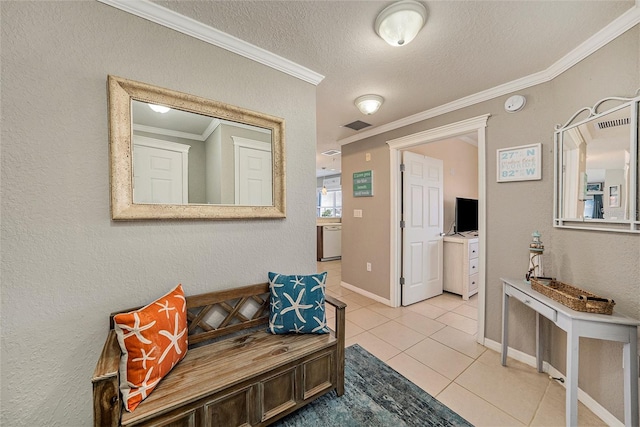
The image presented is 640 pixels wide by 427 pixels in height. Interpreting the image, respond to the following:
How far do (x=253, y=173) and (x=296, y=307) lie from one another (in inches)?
38.0

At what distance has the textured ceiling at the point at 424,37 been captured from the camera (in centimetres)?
128

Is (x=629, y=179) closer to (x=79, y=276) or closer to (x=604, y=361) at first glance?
(x=604, y=361)

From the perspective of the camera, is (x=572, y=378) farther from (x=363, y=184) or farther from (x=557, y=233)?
(x=363, y=184)

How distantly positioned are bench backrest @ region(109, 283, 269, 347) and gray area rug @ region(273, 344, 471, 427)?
2.03 ft

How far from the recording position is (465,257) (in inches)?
131

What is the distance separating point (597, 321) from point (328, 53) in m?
2.22

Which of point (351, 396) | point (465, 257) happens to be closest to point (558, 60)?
point (465, 257)

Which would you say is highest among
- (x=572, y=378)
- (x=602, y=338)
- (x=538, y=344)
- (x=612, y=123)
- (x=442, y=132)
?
(x=442, y=132)

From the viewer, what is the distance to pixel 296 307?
156cm

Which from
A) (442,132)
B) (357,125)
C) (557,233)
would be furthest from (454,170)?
(557,233)

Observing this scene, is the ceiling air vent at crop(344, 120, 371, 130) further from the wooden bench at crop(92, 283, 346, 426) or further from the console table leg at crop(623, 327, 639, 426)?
the console table leg at crop(623, 327, 639, 426)

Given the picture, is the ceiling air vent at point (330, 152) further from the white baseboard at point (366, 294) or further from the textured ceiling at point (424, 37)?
the white baseboard at point (366, 294)

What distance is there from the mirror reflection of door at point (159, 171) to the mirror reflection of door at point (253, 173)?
1.03ft

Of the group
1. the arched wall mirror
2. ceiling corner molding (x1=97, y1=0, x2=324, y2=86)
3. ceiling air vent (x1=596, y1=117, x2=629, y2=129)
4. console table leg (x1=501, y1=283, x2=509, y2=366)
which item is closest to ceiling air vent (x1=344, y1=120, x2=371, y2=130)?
ceiling corner molding (x1=97, y1=0, x2=324, y2=86)
